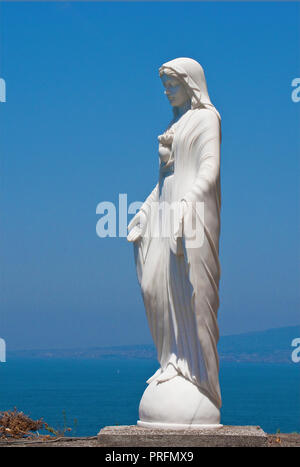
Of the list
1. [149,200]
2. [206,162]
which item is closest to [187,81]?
[206,162]

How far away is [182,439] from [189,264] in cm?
191

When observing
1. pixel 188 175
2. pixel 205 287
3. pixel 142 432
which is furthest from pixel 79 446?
pixel 188 175

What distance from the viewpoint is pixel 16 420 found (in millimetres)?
10359

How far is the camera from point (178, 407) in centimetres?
888

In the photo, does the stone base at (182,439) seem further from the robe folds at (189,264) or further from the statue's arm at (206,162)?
the statue's arm at (206,162)

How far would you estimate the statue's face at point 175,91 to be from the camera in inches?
383

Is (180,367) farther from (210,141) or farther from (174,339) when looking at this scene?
(210,141)

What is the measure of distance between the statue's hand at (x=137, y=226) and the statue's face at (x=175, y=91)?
56.6 inches

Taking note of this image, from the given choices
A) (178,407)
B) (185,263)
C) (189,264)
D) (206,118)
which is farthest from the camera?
(206,118)

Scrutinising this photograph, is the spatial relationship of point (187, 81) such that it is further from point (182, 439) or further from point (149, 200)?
point (182, 439)

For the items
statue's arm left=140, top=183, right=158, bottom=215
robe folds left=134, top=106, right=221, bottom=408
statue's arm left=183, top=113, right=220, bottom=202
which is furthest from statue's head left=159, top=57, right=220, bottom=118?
statue's arm left=140, top=183, right=158, bottom=215

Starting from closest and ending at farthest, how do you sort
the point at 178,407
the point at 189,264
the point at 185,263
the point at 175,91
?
the point at 178,407
the point at 189,264
the point at 185,263
the point at 175,91

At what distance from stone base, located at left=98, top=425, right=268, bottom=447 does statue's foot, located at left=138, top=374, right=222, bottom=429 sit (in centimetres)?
19

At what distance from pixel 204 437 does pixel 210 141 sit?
10.9 ft
